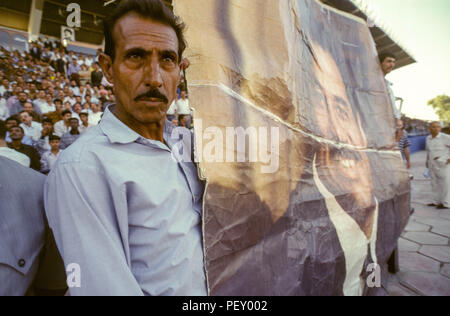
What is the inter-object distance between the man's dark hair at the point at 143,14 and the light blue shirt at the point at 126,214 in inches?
11.5

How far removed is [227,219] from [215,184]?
13 cm

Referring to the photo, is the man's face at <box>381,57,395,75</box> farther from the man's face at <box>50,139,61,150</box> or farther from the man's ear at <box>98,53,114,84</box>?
the man's face at <box>50,139,61,150</box>

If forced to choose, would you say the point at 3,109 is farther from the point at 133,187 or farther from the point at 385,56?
the point at 385,56

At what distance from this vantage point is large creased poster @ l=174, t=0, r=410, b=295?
79 centimetres

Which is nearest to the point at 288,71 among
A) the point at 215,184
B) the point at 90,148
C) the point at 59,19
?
the point at 215,184

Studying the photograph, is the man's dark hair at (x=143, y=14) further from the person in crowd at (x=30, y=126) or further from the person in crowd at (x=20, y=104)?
the person in crowd at (x=20, y=104)

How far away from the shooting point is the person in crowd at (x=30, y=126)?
13.2 feet

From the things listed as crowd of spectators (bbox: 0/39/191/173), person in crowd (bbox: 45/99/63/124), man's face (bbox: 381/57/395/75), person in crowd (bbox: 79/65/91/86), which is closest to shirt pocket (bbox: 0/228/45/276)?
crowd of spectators (bbox: 0/39/191/173)

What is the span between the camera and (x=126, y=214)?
2.22 ft

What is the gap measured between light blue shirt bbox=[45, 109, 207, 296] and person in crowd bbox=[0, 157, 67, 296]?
86 millimetres

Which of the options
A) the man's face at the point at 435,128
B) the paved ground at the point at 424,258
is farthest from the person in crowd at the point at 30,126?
the man's face at the point at 435,128

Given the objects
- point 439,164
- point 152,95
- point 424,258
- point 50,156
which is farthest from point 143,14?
point 439,164

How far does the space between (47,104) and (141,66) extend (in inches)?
230
